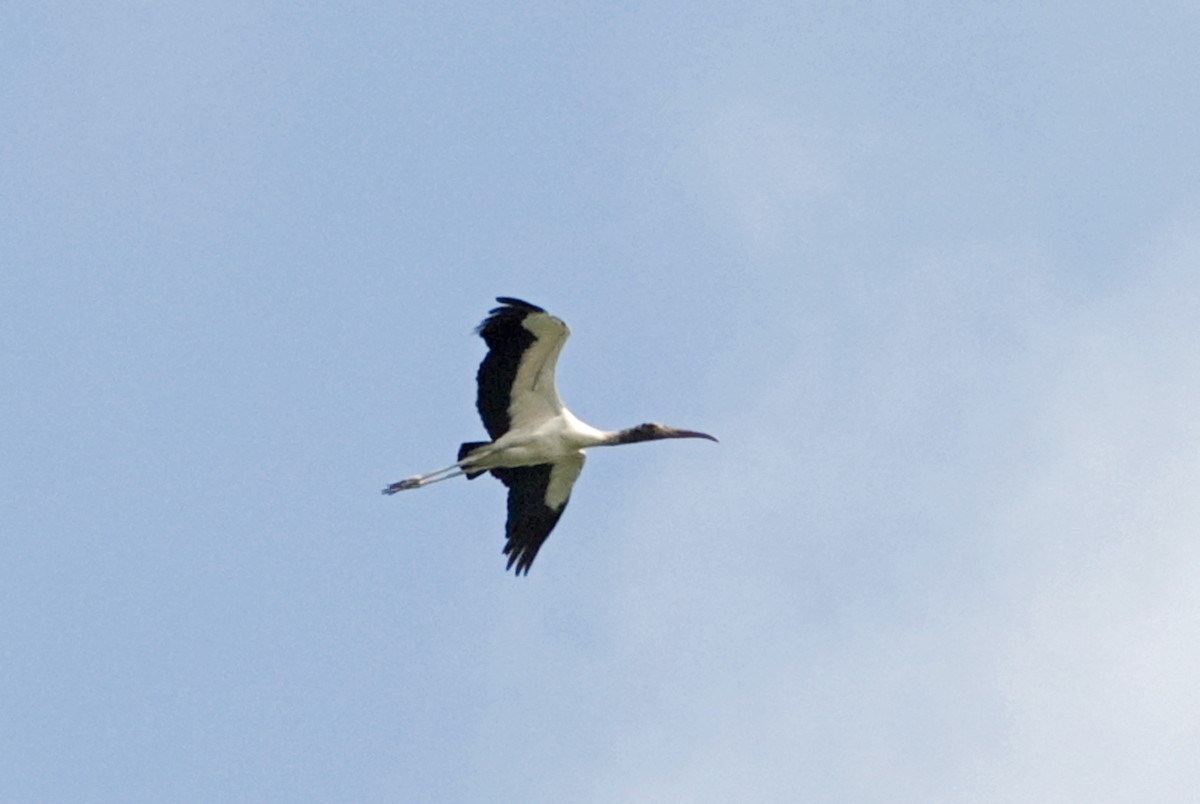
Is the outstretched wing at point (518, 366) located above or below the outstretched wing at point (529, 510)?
above

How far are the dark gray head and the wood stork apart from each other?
13 mm

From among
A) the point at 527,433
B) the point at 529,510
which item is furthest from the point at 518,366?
the point at 529,510

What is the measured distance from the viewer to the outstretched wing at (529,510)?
38625mm

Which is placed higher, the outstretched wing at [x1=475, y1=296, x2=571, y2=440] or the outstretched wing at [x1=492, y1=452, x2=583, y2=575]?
the outstretched wing at [x1=475, y1=296, x2=571, y2=440]

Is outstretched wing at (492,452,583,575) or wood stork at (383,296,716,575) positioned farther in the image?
outstretched wing at (492,452,583,575)

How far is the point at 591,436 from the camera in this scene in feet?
124

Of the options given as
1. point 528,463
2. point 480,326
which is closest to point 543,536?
point 528,463

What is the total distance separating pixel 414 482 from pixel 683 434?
351 cm

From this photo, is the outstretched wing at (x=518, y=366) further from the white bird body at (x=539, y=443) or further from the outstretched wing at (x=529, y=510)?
the outstretched wing at (x=529, y=510)

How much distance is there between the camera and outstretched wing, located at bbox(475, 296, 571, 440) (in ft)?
119

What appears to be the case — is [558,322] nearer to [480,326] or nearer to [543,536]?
[480,326]

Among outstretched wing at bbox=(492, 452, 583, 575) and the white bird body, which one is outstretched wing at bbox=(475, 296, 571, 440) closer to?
the white bird body

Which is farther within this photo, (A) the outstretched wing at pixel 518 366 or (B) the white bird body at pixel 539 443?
(B) the white bird body at pixel 539 443

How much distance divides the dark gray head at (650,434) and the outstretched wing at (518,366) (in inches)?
50.5
